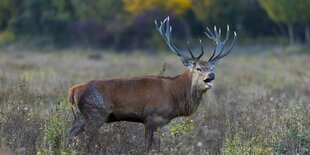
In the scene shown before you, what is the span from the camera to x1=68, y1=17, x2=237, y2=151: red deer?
10789 millimetres

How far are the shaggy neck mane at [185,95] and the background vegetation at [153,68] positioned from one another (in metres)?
0.29

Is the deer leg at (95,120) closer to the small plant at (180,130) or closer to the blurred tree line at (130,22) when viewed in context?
the small plant at (180,130)

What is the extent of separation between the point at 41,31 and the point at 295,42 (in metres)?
26.9

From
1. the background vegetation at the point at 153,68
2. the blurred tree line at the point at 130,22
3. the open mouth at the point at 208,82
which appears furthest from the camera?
the blurred tree line at the point at 130,22

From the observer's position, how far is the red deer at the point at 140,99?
35.4 ft

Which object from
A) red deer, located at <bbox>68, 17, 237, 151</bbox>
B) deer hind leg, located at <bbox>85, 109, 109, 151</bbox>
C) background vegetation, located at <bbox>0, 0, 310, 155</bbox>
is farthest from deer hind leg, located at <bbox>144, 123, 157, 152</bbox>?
deer hind leg, located at <bbox>85, 109, 109, 151</bbox>

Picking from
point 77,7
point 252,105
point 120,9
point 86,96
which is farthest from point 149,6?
point 86,96

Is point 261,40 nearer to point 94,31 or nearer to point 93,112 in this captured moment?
point 94,31

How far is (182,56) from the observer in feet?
37.8

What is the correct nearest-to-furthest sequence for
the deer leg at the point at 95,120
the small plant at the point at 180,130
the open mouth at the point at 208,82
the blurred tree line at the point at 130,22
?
the small plant at the point at 180,130
the deer leg at the point at 95,120
the open mouth at the point at 208,82
the blurred tree line at the point at 130,22

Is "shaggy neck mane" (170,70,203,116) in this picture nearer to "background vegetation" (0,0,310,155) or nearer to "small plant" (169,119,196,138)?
"background vegetation" (0,0,310,155)

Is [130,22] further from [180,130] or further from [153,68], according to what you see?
[180,130]

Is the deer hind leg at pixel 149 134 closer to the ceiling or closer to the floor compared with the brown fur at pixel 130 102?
closer to the floor

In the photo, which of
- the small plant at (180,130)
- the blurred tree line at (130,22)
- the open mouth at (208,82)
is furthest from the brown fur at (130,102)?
the blurred tree line at (130,22)
